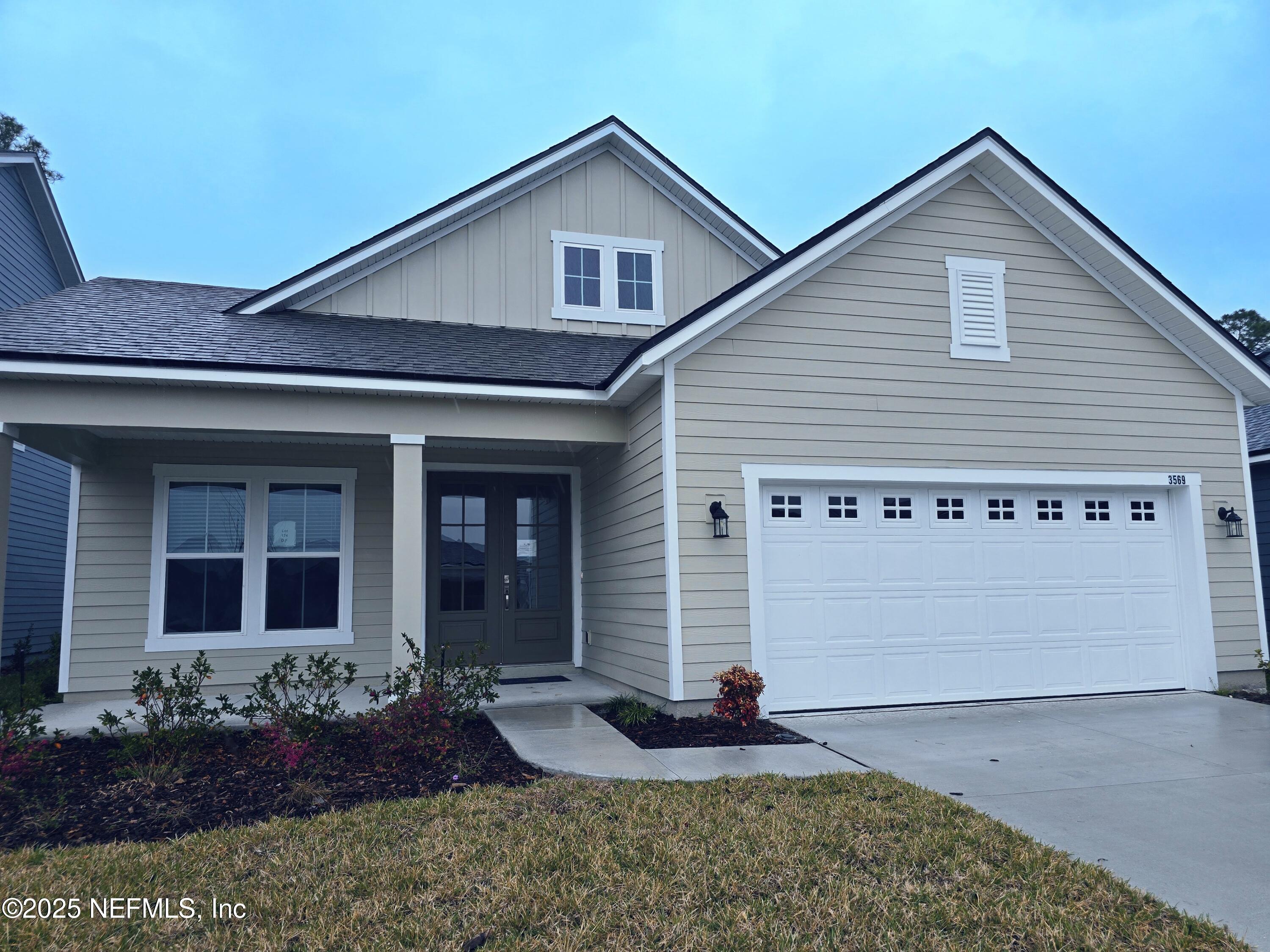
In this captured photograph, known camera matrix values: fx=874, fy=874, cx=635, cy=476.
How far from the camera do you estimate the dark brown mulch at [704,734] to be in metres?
6.82

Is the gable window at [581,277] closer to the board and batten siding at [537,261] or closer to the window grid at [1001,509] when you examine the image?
the board and batten siding at [537,261]

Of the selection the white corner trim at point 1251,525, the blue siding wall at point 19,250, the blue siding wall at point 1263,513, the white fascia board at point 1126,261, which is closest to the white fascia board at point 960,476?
the white corner trim at point 1251,525

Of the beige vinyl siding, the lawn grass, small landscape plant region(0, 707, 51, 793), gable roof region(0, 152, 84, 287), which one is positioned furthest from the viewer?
gable roof region(0, 152, 84, 287)

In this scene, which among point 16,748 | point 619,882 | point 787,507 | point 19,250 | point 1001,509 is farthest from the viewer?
point 19,250

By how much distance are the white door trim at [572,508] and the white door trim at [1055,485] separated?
323 centimetres

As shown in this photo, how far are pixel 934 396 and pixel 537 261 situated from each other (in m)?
5.38

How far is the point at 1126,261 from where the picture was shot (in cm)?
886

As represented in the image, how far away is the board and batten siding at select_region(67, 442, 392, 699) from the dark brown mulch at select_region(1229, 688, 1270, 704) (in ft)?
28.6

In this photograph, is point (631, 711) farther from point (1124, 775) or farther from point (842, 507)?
point (1124, 775)

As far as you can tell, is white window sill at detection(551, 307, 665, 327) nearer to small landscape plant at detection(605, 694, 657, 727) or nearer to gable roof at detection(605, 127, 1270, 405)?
gable roof at detection(605, 127, 1270, 405)

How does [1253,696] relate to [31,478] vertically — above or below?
below

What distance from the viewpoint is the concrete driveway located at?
4121 millimetres

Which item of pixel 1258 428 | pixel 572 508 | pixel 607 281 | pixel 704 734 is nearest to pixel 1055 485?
pixel 704 734

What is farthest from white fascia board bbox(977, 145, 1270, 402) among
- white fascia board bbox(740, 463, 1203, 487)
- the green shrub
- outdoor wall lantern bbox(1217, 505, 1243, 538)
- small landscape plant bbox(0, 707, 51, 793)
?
small landscape plant bbox(0, 707, 51, 793)
